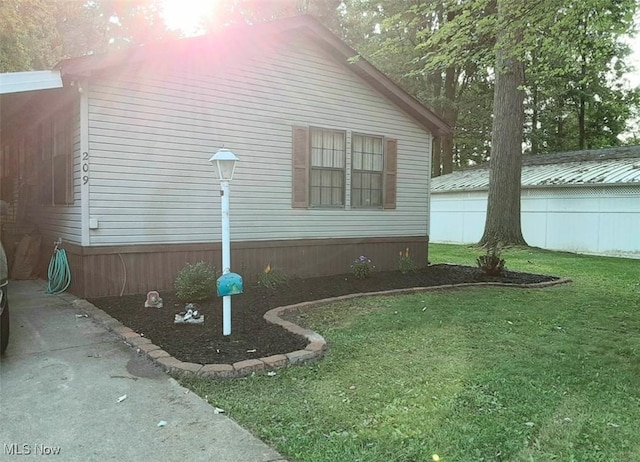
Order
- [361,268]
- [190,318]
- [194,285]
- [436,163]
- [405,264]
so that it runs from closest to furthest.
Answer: [190,318] → [194,285] → [361,268] → [405,264] → [436,163]

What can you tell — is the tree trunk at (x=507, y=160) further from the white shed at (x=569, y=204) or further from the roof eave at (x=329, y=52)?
the roof eave at (x=329, y=52)

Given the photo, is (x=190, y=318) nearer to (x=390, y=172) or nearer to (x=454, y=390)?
(x=454, y=390)

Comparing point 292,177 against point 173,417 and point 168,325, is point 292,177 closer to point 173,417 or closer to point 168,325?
point 168,325

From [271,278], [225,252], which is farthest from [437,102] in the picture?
[225,252]

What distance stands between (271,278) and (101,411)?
4624 millimetres

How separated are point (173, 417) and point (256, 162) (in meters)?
5.35

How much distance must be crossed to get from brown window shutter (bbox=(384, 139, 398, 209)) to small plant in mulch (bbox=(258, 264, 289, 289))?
2.80 meters

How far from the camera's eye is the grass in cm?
261

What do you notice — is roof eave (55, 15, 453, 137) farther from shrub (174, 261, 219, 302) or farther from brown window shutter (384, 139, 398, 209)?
shrub (174, 261, 219, 302)

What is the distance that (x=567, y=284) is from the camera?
8242 mm

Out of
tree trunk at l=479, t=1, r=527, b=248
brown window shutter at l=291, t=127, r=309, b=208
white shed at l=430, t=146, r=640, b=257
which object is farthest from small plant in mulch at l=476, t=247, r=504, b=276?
white shed at l=430, t=146, r=640, b=257

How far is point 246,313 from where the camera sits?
5605mm

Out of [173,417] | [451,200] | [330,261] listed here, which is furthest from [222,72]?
[451,200]

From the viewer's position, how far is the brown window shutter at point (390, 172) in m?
9.32
